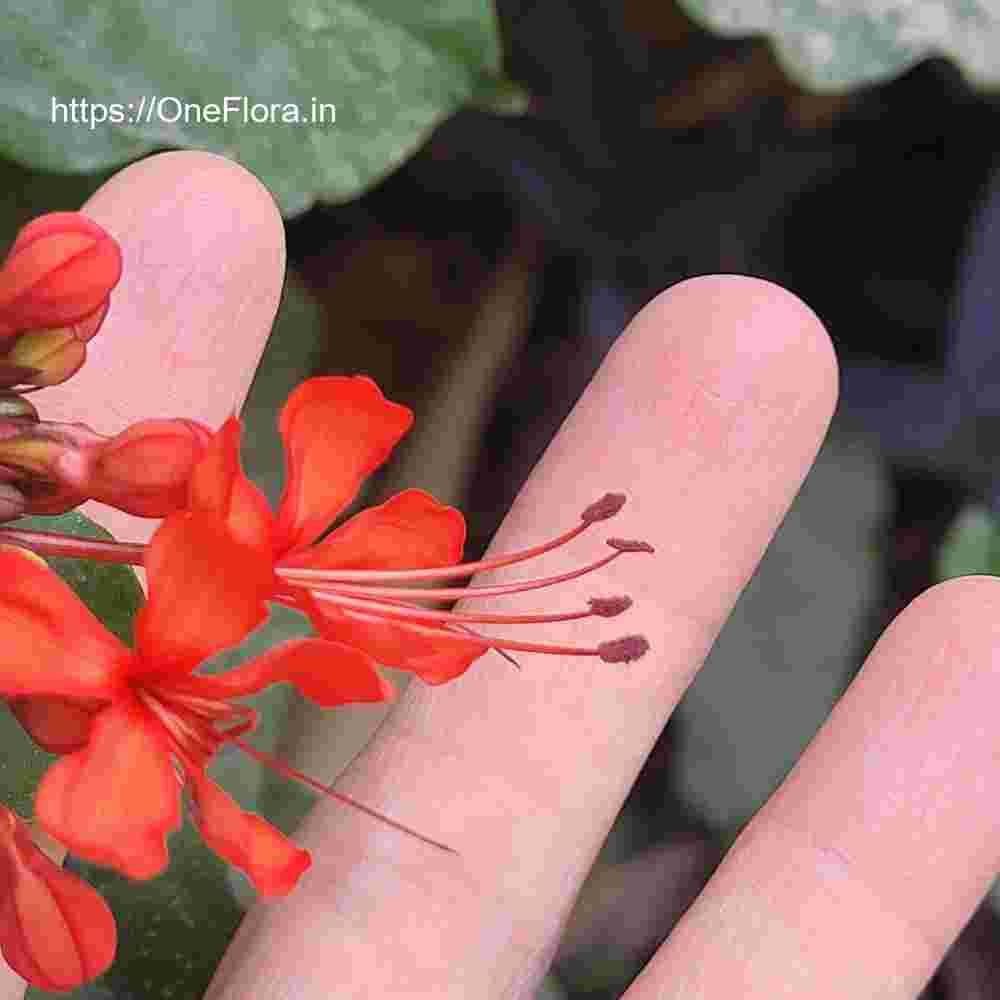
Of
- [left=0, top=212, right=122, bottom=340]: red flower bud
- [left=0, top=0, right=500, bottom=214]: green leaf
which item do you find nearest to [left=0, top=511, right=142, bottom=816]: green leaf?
[left=0, top=212, right=122, bottom=340]: red flower bud

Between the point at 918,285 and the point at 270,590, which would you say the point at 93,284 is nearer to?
the point at 270,590

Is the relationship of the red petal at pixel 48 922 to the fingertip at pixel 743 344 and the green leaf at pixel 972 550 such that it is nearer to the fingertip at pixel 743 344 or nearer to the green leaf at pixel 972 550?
the fingertip at pixel 743 344

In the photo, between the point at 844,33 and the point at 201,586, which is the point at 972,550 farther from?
the point at 201,586

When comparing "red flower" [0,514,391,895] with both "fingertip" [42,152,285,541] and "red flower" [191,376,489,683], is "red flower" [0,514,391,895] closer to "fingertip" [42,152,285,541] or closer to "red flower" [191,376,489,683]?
"red flower" [191,376,489,683]

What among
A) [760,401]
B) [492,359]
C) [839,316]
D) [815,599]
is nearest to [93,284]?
[760,401]

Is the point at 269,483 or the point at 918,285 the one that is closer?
the point at 269,483

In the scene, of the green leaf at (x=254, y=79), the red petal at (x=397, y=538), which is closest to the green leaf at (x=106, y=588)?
the red petal at (x=397, y=538)
